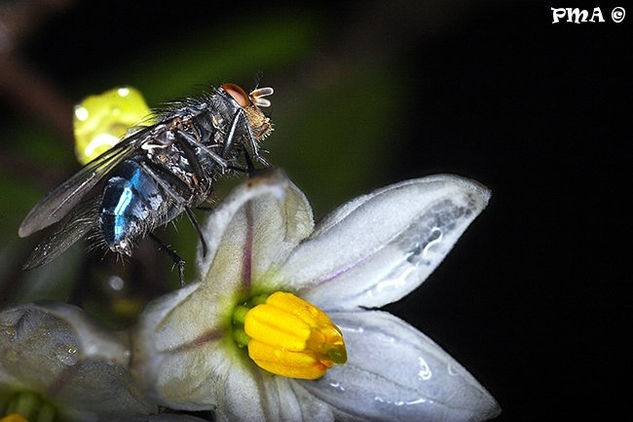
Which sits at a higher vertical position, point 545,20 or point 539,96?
point 545,20

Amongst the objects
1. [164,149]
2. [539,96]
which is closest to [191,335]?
[164,149]

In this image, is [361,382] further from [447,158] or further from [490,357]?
[447,158]

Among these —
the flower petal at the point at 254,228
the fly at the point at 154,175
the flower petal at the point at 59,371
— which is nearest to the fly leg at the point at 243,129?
the fly at the point at 154,175

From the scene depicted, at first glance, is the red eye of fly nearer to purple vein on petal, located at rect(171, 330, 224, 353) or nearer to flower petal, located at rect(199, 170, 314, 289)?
flower petal, located at rect(199, 170, 314, 289)

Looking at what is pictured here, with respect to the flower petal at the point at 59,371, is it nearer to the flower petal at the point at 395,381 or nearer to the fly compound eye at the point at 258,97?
the flower petal at the point at 395,381

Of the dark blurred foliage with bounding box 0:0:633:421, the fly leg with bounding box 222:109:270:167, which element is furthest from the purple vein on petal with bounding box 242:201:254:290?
the dark blurred foliage with bounding box 0:0:633:421

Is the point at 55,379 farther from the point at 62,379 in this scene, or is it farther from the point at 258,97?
the point at 258,97
